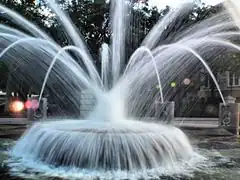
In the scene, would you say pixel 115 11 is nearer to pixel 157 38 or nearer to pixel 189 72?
pixel 157 38

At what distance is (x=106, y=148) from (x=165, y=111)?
43.4 ft

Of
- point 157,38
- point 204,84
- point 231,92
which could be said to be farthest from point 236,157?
point 204,84

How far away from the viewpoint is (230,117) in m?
16.2

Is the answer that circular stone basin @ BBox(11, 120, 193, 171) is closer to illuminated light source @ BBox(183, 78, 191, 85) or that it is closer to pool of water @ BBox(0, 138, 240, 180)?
pool of water @ BBox(0, 138, 240, 180)

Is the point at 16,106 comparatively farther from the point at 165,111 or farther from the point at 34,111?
the point at 165,111

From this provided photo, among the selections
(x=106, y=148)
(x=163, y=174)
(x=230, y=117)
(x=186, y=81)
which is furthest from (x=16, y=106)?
(x=163, y=174)

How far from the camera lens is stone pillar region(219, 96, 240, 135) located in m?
15.9

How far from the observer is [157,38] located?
2516 centimetres

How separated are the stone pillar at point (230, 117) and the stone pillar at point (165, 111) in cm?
315

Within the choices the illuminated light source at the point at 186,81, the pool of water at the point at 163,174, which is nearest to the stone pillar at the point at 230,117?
the pool of water at the point at 163,174

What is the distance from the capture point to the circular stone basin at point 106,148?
6883mm

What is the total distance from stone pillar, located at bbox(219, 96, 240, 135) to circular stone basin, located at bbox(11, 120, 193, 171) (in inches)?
350

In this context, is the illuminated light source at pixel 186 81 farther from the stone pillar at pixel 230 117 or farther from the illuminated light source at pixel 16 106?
the stone pillar at pixel 230 117

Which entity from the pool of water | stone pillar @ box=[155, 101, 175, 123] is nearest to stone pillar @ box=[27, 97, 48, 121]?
stone pillar @ box=[155, 101, 175, 123]
